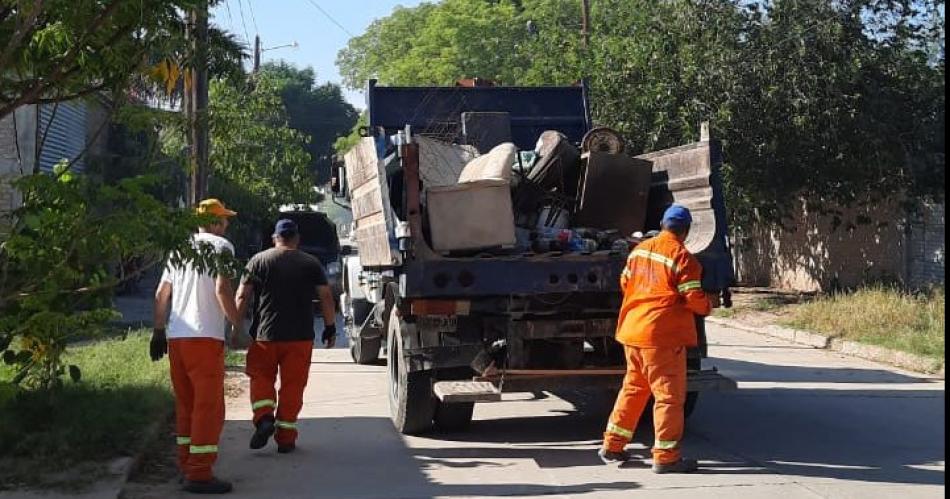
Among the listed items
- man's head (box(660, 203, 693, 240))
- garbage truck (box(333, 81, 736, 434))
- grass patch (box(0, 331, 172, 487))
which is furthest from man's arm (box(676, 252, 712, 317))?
grass patch (box(0, 331, 172, 487))

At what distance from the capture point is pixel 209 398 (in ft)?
23.8

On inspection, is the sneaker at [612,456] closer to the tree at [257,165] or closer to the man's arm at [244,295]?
the man's arm at [244,295]

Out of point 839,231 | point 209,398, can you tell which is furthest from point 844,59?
point 209,398

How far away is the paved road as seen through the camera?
7266 mm

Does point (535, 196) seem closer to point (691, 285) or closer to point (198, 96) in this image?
point (691, 285)

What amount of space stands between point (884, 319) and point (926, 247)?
17.0 ft

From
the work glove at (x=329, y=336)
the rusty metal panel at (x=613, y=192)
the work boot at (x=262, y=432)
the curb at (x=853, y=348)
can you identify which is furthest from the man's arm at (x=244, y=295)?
the curb at (x=853, y=348)

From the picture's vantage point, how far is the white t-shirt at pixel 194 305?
7289 millimetres

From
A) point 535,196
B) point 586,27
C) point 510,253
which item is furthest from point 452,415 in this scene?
point 586,27

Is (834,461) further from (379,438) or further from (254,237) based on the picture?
(254,237)

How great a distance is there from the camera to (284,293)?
8344 mm

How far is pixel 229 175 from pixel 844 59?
10921mm

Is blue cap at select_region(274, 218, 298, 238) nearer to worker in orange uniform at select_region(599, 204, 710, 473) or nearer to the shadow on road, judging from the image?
the shadow on road

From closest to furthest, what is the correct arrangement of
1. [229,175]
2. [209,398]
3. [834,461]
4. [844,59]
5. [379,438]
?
[209,398], [834,461], [379,438], [844,59], [229,175]
